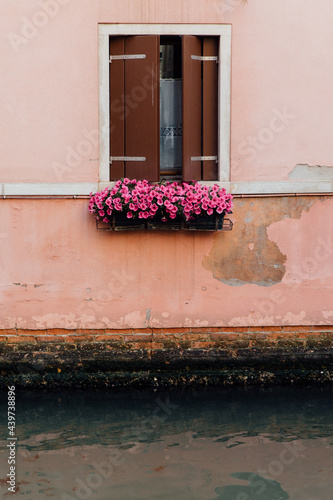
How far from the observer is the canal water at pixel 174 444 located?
452cm

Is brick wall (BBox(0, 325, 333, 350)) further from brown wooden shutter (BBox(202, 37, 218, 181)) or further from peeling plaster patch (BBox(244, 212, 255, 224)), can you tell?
brown wooden shutter (BBox(202, 37, 218, 181))

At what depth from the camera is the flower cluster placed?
20.6 ft

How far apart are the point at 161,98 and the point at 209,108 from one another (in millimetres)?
456

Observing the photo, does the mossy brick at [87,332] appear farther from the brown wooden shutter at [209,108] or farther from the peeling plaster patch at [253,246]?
the brown wooden shutter at [209,108]

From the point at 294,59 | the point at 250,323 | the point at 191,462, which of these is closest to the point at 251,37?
the point at 294,59

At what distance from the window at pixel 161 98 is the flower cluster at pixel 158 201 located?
0.27 metres

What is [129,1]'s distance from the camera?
254 inches

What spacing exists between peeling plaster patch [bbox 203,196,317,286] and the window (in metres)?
0.44

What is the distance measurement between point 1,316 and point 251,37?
338cm

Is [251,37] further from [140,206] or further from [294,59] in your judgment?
[140,206]

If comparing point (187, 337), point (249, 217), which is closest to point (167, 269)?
point (187, 337)

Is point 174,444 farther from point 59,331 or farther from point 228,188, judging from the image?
point 228,188

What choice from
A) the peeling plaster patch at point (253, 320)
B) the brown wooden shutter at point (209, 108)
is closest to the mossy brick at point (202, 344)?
the peeling plaster patch at point (253, 320)

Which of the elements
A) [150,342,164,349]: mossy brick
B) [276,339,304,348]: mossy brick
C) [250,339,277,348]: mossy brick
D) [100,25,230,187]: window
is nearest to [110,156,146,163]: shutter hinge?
[100,25,230,187]: window
